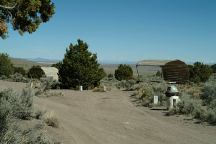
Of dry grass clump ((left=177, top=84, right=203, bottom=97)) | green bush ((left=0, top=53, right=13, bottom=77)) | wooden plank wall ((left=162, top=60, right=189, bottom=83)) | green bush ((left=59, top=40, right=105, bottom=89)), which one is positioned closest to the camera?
dry grass clump ((left=177, top=84, right=203, bottom=97))

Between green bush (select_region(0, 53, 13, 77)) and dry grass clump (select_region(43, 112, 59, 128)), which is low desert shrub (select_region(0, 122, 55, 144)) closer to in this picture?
dry grass clump (select_region(43, 112, 59, 128))

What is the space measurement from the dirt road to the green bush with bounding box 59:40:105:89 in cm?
1390

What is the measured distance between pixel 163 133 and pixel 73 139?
3.85 metres

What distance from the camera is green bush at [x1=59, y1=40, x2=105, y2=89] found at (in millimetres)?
35500

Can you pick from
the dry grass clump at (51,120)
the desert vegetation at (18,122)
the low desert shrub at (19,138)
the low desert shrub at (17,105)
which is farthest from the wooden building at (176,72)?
the low desert shrub at (19,138)

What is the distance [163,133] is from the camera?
48.2 feet

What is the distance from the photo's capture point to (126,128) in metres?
15.5

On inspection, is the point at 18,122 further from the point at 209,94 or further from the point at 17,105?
the point at 209,94

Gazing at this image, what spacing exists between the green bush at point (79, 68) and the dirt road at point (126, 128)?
45.6 feet

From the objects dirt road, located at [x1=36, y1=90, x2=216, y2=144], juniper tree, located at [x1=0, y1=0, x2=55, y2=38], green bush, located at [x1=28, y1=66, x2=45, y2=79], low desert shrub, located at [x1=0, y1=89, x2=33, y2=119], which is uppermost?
juniper tree, located at [x1=0, y1=0, x2=55, y2=38]

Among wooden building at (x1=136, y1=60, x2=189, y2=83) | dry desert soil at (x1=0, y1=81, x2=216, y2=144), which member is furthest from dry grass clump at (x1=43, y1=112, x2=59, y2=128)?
wooden building at (x1=136, y1=60, x2=189, y2=83)

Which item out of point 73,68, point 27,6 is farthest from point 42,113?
point 73,68

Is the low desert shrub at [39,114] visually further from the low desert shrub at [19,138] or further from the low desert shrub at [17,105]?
the low desert shrub at [19,138]

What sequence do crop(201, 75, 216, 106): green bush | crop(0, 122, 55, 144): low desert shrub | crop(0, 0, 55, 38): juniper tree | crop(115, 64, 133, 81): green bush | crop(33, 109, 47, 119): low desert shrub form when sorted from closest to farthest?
crop(0, 122, 55, 144): low desert shrub
crop(0, 0, 55, 38): juniper tree
crop(33, 109, 47, 119): low desert shrub
crop(201, 75, 216, 106): green bush
crop(115, 64, 133, 81): green bush
